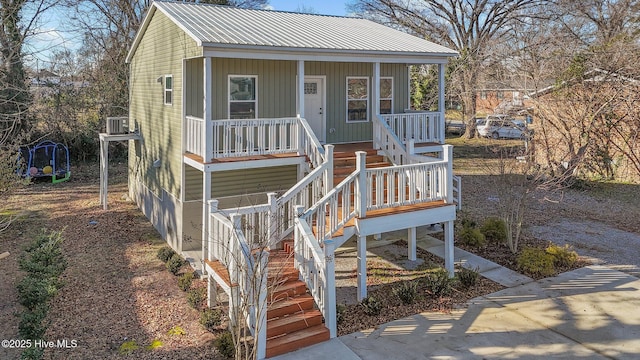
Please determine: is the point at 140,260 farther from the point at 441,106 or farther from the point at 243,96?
the point at 441,106

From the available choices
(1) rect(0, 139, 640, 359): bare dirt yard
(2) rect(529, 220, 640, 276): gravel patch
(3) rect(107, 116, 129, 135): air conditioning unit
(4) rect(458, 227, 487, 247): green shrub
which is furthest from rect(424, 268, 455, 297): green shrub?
(3) rect(107, 116, 129, 135): air conditioning unit

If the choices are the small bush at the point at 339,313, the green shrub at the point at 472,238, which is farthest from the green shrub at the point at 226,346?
the green shrub at the point at 472,238

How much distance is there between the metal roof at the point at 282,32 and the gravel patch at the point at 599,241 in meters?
5.86

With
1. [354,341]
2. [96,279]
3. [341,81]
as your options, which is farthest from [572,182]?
[96,279]

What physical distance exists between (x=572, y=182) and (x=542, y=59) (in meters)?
7.19

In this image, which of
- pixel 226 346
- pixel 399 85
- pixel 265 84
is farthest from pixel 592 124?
pixel 226 346

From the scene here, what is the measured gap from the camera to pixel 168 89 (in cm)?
1299

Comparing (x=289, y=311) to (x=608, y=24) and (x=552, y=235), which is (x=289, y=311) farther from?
(x=608, y=24)

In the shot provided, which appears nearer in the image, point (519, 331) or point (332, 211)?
point (519, 331)

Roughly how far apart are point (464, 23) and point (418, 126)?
2504 centimetres

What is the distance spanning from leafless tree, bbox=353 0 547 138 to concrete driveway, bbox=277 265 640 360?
74.6 feet

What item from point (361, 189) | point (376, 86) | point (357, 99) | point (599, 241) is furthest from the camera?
point (357, 99)

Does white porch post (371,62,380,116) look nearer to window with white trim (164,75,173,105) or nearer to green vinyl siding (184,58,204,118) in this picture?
green vinyl siding (184,58,204,118)

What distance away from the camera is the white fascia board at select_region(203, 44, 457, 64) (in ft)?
33.2
